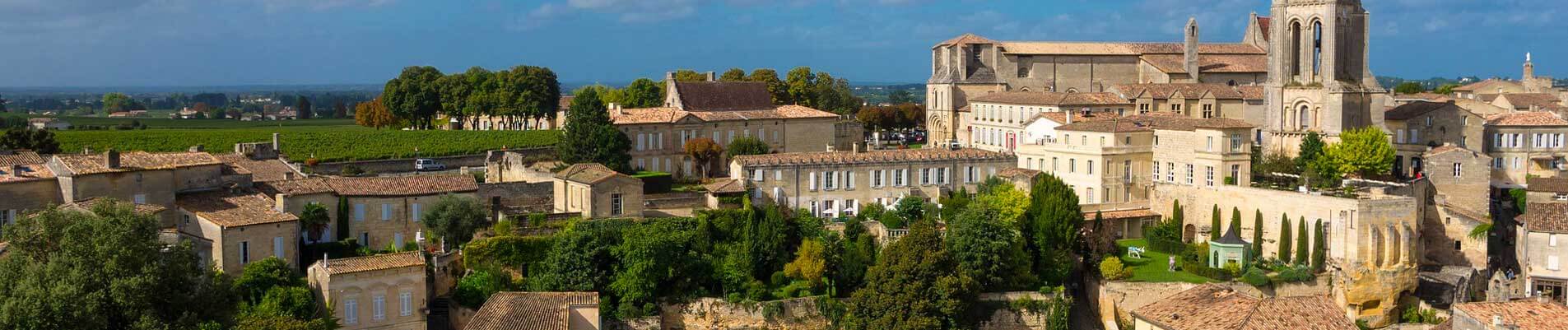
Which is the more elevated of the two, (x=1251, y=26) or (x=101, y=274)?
(x=1251, y=26)

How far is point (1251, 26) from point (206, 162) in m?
49.1

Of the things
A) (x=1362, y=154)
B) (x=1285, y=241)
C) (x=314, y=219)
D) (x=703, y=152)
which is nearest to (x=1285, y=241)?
(x=1285, y=241)

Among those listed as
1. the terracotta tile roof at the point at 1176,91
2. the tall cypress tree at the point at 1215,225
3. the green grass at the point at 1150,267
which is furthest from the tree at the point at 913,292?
the terracotta tile roof at the point at 1176,91

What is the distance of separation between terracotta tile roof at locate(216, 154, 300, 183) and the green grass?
24306mm

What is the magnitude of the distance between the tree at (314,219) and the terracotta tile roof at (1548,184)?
1545 inches

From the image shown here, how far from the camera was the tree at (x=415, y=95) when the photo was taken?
62969mm

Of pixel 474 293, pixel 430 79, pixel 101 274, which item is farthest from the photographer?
pixel 430 79

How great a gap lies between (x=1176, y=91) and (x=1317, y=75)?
5.49m

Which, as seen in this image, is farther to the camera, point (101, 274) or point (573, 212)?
point (573, 212)

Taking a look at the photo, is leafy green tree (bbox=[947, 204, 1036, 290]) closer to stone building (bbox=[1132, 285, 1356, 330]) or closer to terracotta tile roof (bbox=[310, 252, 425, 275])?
stone building (bbox=[1132, 285, 1356, 330])

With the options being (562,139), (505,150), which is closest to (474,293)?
(562,139)

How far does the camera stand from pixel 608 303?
38062mm

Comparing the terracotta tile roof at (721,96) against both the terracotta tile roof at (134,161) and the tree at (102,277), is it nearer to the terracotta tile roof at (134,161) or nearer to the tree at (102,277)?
the terracotta tile roof at (134,161)

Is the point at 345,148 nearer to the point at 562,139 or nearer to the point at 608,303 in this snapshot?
the point at 562,139
